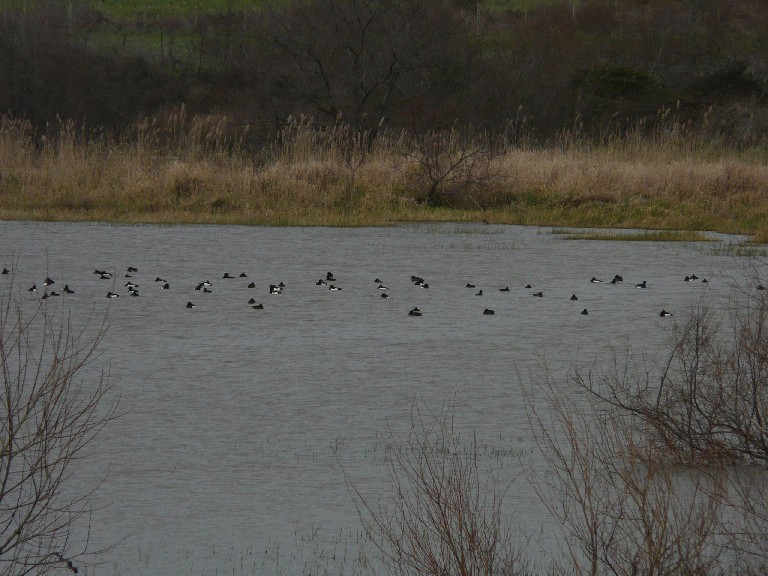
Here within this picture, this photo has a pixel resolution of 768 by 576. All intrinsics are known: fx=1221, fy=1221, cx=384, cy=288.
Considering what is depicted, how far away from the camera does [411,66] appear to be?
117 feet

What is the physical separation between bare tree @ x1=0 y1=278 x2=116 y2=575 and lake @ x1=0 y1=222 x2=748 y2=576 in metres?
0.19

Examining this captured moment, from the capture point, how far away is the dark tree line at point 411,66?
120ft

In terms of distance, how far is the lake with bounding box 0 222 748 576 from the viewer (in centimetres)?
684

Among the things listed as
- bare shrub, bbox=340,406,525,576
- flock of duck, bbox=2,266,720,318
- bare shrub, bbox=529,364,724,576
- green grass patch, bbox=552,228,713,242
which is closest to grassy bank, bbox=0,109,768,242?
green grass patch, bbox=552,228,713,242

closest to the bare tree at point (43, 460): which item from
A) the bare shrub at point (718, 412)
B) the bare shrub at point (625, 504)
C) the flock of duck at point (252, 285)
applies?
the bare shrub at point (625, 504)

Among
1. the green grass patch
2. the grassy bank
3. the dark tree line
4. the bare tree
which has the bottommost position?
the bare tree

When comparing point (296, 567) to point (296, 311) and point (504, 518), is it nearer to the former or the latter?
point (504, 518)

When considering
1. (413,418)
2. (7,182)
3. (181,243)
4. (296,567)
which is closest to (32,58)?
(7,182)

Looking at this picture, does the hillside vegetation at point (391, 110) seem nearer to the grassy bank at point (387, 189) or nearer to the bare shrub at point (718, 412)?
the grassy bank at point (387, 189)

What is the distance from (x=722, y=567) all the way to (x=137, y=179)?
19.3m

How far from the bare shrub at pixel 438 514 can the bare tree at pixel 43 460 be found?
4.77ft

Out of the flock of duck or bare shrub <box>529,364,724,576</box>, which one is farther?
the flock of duck

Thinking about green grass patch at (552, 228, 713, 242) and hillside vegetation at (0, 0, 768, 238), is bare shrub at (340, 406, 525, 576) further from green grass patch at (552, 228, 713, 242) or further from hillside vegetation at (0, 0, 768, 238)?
hillside vegetation at (0, 0, 768, 238)

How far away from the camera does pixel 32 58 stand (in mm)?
41844
